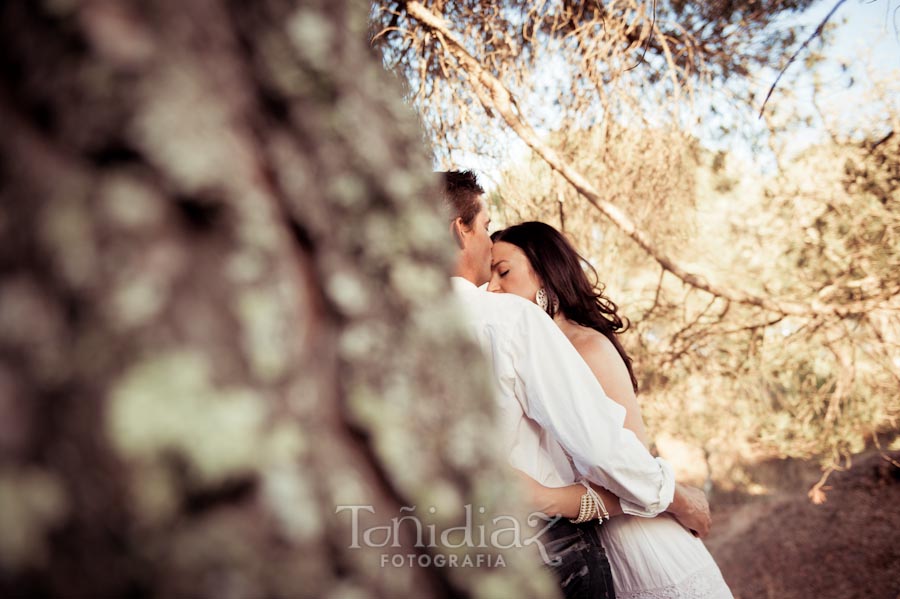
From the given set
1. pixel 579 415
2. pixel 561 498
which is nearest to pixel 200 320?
pixel 579 415

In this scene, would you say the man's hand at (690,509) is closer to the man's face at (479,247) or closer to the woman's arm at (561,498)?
the woman's arm at (561,498)

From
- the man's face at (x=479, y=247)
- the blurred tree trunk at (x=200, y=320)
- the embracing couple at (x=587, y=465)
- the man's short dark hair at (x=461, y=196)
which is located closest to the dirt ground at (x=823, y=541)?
the embracing couple at (x=587, y=465)

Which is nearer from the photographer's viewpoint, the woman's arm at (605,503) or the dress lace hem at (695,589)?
the woman's arm at (605,503)

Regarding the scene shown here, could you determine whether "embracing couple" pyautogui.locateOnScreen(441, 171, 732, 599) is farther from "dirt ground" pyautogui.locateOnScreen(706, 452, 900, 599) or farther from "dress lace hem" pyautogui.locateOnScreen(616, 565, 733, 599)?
"dirt ground" pyautogui.locateOnScreen(706, 452, 900, 599)

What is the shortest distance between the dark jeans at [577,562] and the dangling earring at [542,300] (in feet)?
3.11

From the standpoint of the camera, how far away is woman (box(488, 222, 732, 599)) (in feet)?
6.07

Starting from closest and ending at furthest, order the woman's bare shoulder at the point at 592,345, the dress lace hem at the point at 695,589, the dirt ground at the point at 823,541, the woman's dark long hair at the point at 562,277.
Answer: the dress lace hem at the point at 695,589
the woman's bare shoulder at the point at 592,345
the woman's dark long hair at the point at 562,277
the dirt ground at the point at 823,541

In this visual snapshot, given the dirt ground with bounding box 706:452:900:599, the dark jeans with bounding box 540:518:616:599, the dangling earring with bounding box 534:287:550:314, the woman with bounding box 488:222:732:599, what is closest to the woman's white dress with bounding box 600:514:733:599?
the woman with bounding box 488:222:732:599

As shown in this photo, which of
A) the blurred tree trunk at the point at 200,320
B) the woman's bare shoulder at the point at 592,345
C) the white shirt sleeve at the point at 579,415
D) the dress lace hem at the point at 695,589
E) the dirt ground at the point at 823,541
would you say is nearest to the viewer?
the blurred tree trunk at the point at 200,320

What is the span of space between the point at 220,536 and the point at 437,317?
22cm

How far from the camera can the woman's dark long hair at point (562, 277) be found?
249cm

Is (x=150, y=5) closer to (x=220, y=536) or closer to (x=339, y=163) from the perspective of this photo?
(x=339, y=163)

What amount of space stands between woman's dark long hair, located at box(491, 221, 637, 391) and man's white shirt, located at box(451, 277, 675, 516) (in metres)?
0.75

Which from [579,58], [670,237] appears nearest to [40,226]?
[579,58]
